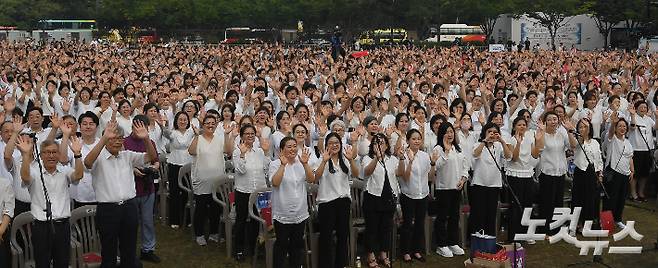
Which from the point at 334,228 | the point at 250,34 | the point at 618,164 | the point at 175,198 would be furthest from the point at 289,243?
the point at 250,34

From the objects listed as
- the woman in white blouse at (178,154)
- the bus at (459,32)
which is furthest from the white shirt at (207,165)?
the bus at (459,32)

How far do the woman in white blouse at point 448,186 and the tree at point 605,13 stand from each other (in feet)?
107

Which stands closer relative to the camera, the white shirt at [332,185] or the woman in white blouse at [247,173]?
the white shirt at [332,185]

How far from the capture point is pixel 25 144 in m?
5.32

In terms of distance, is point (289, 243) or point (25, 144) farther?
point (289, 243)

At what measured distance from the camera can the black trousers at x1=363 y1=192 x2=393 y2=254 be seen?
21.8 ft

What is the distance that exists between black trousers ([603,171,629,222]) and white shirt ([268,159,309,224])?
3.98m

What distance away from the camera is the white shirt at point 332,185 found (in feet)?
20.4

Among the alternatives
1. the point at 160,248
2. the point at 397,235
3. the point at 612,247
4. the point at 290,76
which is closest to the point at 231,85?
the point at 290,76

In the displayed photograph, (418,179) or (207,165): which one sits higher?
(207,165)

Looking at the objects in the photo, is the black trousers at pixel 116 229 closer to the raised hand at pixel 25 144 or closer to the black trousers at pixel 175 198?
the raised hand at pixel 25 144

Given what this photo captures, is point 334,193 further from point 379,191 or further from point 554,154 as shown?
point 554,154

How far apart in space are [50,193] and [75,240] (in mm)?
648

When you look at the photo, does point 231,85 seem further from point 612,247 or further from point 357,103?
point 612,247
